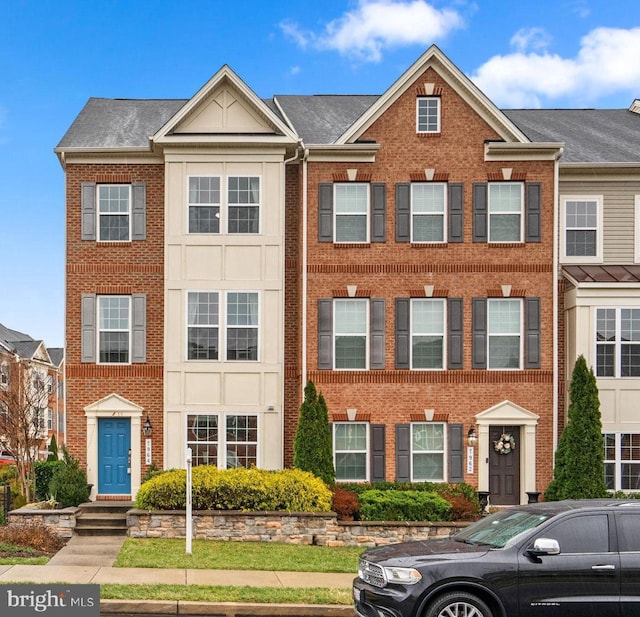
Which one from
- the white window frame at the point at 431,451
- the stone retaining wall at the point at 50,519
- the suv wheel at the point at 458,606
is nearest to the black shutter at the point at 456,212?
the white window frame at the point at 431,451

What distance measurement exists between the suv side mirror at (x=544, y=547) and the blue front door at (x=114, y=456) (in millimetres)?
13145

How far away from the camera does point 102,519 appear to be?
57.0 feet

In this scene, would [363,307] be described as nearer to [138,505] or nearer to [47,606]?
[138,505]

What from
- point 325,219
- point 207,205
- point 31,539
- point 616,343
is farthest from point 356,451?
point 31,539

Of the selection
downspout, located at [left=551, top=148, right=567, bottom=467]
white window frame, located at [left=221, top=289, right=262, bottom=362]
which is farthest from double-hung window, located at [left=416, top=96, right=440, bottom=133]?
white window frame, located at [left=221, top=289, right=262, bottom=362]

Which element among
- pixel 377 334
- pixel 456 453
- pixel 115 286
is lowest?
pixel 456 453

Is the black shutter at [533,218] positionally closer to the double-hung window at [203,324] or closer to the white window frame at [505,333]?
the white window frame at [505,333]

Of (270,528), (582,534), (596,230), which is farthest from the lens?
(596,230)

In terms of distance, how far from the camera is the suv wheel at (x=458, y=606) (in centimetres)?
849

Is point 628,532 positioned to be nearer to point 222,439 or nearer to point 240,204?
point 222,439

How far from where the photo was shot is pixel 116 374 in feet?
64.8

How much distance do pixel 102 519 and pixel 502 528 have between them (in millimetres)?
10789

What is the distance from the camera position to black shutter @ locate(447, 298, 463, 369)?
19.6 meters

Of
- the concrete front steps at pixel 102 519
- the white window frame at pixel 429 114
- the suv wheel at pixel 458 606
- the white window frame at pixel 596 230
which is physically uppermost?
the white window frame at pixel 429 114
